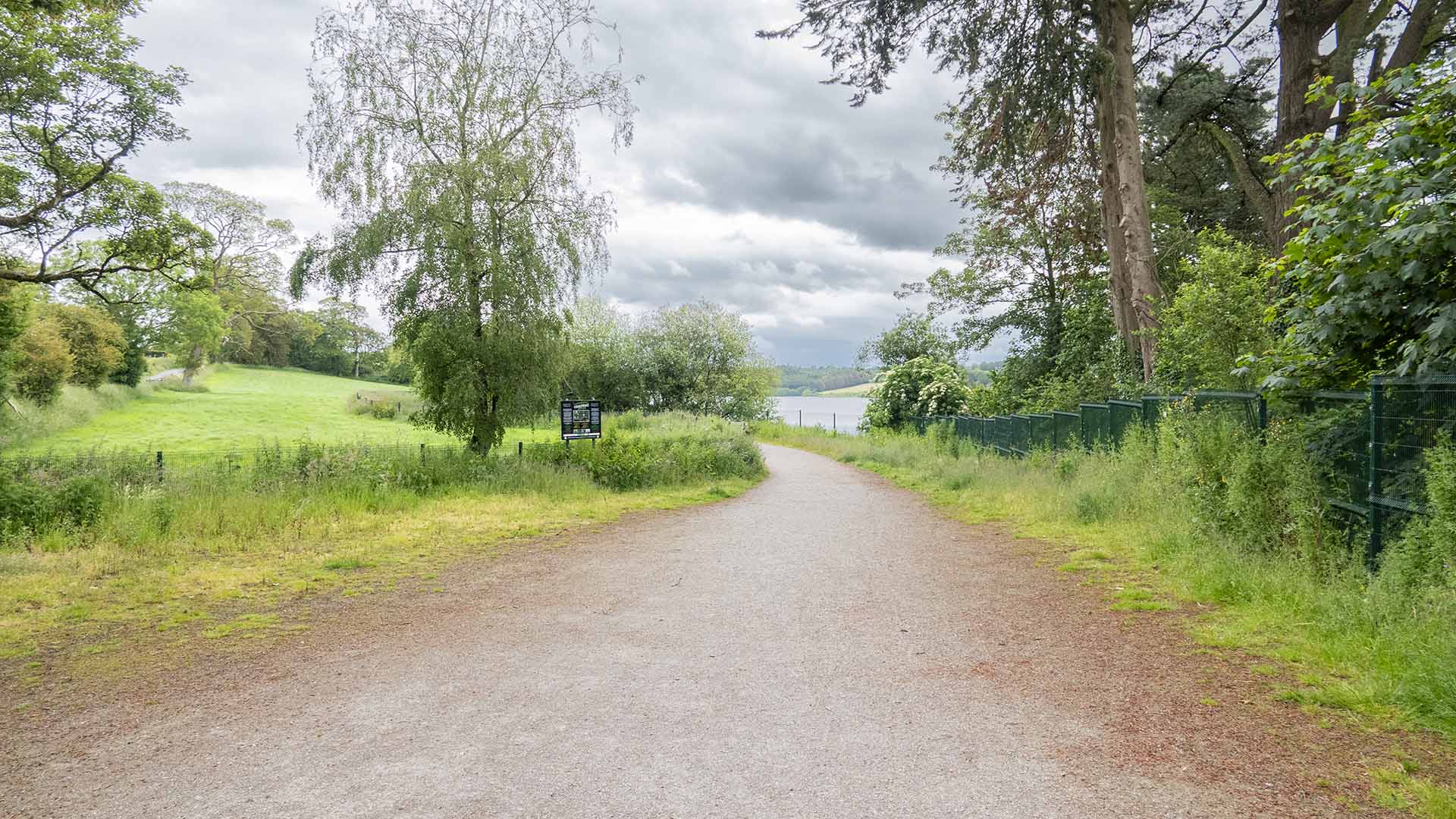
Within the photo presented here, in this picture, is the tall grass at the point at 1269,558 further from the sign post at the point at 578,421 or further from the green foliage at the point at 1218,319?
the sign post at the point at 578,421

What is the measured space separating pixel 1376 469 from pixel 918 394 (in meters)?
30.8

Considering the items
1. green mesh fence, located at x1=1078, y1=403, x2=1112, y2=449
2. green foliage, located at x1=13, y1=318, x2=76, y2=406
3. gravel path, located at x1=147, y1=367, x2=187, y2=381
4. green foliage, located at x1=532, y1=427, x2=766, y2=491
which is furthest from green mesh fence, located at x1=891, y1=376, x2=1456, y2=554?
gravel path, located at x1=147, y1=367, x2=187, y2=381

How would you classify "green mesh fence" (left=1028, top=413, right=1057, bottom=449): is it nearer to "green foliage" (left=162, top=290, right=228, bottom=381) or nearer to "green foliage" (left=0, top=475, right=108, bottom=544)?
"green foliage" (left=0, top=475, right=108, bottom=544)

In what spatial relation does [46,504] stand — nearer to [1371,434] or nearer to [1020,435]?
[1371,434]

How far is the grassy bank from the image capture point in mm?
6594

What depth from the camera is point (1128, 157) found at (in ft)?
48.2

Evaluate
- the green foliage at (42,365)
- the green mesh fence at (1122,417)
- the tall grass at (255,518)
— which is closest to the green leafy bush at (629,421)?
the tall grass at (255,518)

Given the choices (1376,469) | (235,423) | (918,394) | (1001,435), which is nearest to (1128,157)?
(1001,435)

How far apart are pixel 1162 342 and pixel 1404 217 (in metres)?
8.91

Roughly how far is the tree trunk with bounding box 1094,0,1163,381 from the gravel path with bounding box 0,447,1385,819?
9.99 metres

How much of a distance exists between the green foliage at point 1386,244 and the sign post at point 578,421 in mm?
14035

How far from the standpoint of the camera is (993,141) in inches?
607

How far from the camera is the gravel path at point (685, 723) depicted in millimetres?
3418

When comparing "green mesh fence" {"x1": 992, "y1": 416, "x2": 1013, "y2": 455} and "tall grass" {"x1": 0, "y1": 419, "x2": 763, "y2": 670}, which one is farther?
"green mesh fence" {"x1": 992, "y1": 416, "x2": 1013, "y2": 455}
